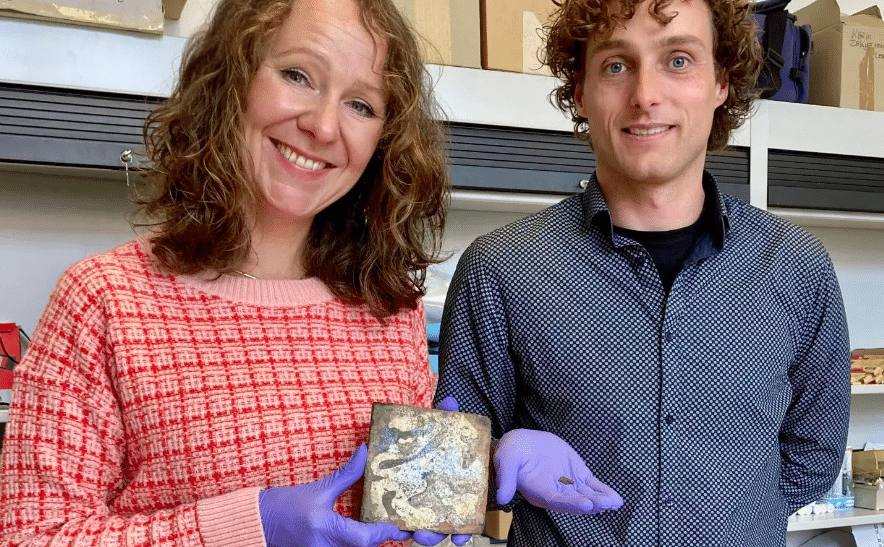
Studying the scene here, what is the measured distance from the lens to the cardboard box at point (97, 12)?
5.94 ft

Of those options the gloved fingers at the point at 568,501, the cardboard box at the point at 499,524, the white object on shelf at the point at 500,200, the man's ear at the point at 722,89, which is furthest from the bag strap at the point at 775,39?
the gloved fingers at the point at 568,501

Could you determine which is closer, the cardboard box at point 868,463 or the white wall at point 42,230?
the white wall at point 42,230

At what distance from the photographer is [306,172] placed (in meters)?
1.09

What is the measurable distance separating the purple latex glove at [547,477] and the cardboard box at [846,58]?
6.75 ft

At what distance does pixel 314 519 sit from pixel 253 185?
424 millimetres

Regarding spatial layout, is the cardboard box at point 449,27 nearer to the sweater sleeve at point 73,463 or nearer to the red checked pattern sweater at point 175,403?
the red checked pattern sweater at point 175,403

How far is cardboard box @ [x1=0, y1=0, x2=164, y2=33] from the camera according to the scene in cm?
181

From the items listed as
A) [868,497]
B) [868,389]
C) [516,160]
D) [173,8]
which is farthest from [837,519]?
[173,8]

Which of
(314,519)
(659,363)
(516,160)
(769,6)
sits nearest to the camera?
(314,519)

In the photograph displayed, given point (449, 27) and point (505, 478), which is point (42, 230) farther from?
point (505, 478)

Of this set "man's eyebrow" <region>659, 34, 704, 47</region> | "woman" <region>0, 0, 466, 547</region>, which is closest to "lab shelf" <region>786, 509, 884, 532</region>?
"man's eyebrow" <region>659, 34, 704, 47</region>

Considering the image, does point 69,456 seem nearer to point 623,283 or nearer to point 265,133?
point 265,133

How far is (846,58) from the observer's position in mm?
2672

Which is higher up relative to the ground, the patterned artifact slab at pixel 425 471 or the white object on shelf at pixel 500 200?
the white object on shelf at pixel 500 200
